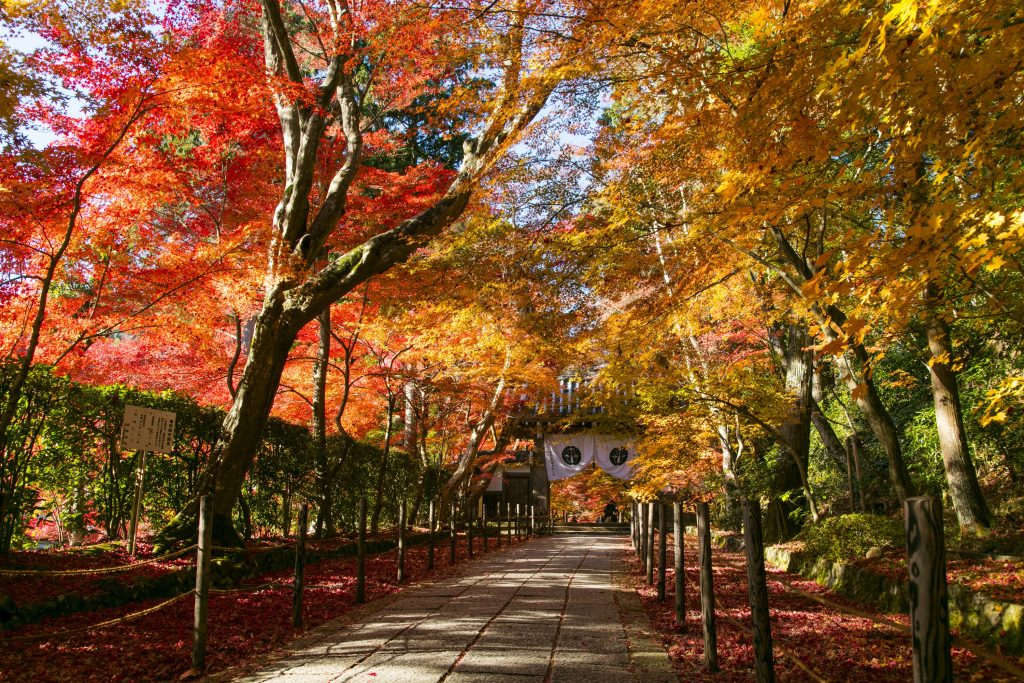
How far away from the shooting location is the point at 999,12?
327cm

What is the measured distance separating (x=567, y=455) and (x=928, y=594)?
24088mm

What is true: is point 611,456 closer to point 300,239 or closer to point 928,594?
point 300,239

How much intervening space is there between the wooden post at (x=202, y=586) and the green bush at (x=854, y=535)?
7287 mm

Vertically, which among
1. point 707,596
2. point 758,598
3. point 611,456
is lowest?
point 707,596

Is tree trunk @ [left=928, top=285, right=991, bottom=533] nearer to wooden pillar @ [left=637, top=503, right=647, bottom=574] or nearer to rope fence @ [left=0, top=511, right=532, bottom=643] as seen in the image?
wooden pillar @ [left=637, top=503, right=647, bottom=574]

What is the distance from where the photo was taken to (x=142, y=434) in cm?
704

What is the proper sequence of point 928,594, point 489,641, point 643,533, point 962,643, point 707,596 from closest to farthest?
point 928,594
point 962,643
point 707,596
point 489,641
point 643,533

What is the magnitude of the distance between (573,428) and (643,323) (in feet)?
50.6

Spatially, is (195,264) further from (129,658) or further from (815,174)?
(815,174)

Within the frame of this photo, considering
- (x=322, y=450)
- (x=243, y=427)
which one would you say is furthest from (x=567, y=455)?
(x=243, y=427)

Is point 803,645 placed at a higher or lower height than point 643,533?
lower

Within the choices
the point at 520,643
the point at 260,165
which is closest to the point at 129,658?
A: the point at 520,643

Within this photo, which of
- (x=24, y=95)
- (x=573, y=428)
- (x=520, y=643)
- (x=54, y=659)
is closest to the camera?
(x=54, y=659)

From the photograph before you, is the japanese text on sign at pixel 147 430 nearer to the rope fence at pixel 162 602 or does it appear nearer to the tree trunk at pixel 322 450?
the rope fence at pixel 162 602
